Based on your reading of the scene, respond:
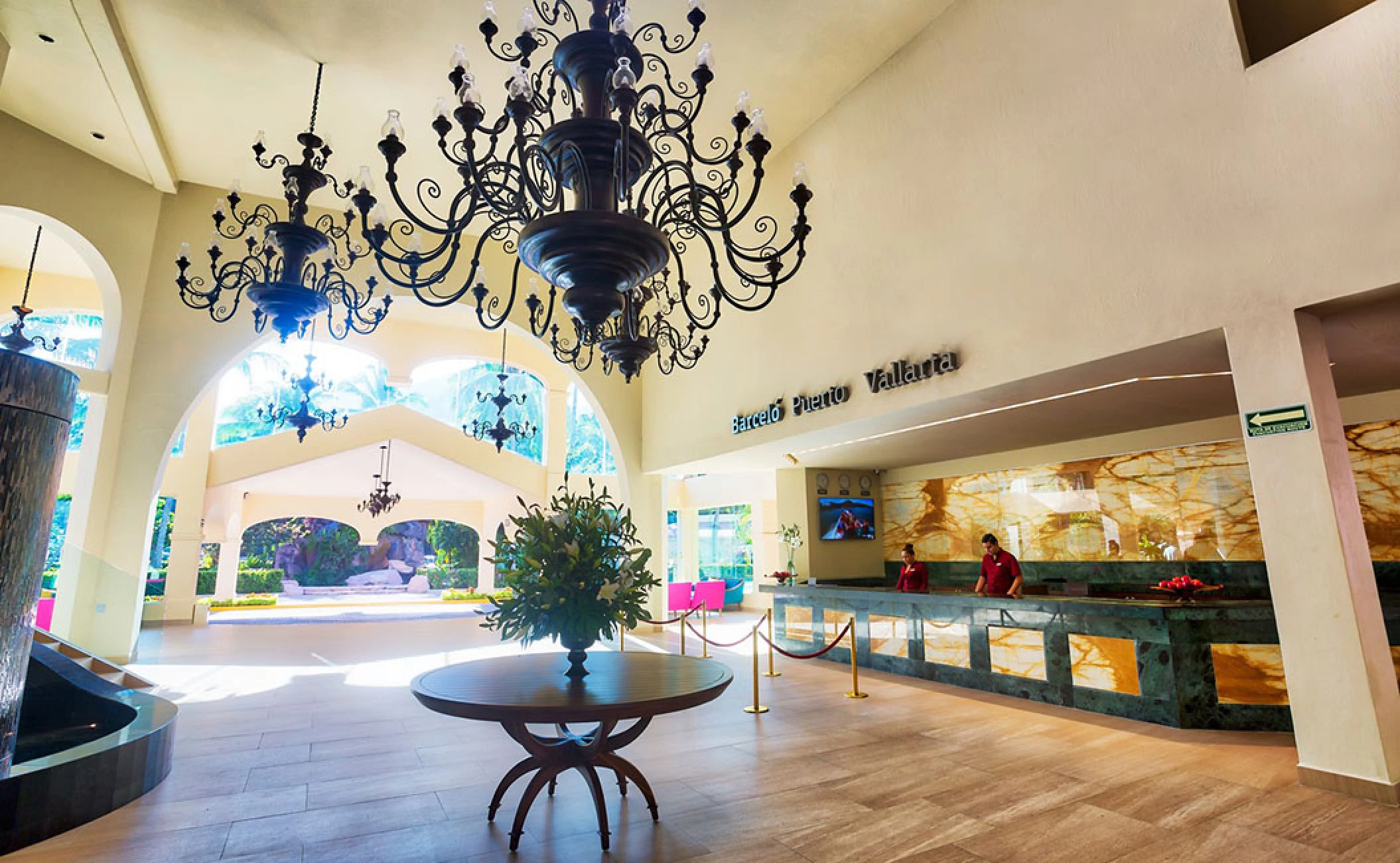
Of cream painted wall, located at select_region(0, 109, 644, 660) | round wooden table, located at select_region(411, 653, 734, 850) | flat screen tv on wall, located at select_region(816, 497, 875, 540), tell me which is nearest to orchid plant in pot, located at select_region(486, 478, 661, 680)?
round wooden table, located at select_region(411, 653, 734, 850)

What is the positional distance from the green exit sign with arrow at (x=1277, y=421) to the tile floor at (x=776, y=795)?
1.88 m

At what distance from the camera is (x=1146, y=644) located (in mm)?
4898

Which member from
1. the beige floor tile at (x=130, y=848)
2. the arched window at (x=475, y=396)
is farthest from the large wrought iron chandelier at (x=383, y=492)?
the beige floor tile at (x=130, y=848)

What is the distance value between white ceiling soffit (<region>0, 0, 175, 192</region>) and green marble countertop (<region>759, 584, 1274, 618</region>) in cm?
868

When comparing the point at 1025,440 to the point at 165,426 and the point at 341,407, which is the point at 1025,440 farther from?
the point at 341,407

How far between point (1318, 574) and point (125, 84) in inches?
385

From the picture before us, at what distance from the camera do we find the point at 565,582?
3172 millimetres

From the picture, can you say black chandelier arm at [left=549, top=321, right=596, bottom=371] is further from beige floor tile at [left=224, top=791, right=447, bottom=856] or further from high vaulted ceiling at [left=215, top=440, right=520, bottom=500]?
high vaulted ceiling at [left=215, top=440, right=520, bottom=500]

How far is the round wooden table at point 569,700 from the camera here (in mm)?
2738

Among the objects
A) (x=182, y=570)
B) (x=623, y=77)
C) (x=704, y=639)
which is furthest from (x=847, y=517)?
(x=182, y=570)

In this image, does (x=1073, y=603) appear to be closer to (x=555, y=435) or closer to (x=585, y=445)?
(x=555, y=435)

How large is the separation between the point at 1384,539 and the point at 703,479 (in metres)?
12.1

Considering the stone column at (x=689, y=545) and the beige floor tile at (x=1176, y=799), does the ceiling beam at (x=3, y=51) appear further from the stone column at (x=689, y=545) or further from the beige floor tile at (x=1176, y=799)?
the stone column at (x=689, y=545)

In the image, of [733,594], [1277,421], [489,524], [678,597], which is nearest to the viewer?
[1277,421]
